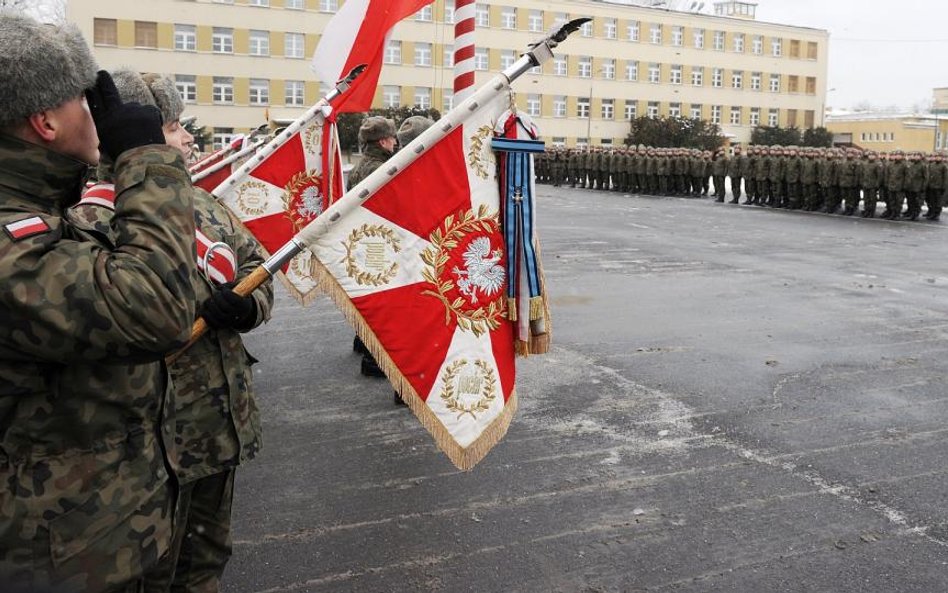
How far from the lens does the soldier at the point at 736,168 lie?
26.6m

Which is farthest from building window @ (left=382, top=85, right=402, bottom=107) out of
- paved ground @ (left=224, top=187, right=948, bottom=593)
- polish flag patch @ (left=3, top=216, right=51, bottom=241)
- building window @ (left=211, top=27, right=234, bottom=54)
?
polish flag patch @ (left=3, top=216, right=51, bottom=241)

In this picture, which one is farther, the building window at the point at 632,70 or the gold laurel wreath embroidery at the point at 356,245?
the building window at the point at 632,70

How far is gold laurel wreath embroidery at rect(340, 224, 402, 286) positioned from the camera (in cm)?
323

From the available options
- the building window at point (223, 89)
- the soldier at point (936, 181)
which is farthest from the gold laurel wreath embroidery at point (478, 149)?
the building window at point (223, 89)

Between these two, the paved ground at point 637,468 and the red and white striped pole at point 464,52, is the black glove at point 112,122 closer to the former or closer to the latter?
the paved ground at point 637,468

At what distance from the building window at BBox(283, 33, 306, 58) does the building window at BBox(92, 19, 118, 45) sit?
10498 millimetres

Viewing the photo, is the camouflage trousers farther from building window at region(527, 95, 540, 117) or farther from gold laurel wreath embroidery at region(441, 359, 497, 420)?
building window at region(527, 95, 540, 117)

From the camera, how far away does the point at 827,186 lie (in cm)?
2294

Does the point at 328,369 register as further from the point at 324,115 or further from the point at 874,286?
the point at 874,286

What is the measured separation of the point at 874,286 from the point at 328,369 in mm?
7273

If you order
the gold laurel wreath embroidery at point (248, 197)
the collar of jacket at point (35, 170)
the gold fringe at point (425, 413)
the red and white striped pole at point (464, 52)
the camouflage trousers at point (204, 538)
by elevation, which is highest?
the red and white striped pole at point (464, 52)

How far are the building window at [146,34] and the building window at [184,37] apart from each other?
121 cm

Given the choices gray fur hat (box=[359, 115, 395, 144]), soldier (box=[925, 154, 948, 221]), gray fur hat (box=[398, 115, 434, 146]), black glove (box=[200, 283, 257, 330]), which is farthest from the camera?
soldier (box=[925, 154, 948, 221])

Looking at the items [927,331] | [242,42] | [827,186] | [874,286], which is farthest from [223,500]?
[242,42]
